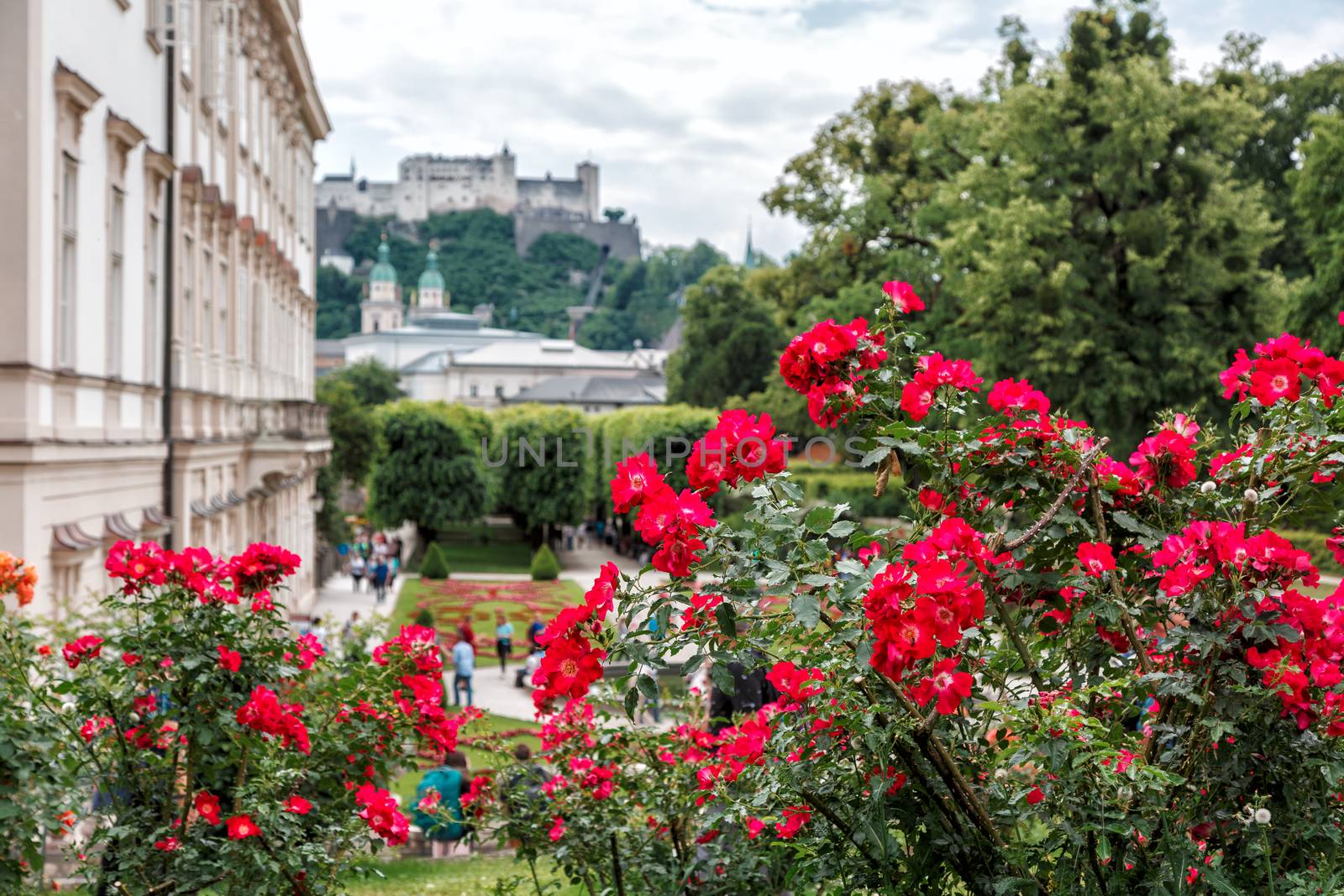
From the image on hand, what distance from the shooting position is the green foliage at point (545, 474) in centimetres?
5609

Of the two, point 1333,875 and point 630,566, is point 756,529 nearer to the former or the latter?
point 1333,875

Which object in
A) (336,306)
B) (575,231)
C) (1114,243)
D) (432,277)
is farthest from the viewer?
(575,231)

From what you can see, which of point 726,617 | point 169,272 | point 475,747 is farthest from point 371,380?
point 726,617

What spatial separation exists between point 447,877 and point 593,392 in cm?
9153

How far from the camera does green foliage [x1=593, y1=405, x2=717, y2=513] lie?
172ft

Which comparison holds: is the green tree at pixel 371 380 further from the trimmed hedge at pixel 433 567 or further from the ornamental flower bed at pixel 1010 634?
the ornamental flower bed at pixel 1010 634

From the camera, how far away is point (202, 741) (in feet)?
17.5

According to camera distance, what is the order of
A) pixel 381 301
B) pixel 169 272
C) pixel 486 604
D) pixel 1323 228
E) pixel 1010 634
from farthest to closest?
pixel 381 301, pixel 486 604, pixel 1323 228, pixel 169 272, pixel 1010 634

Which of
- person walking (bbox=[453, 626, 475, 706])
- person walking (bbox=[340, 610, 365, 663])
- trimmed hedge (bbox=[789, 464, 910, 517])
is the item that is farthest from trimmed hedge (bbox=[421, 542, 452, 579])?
person walking (bbox=[340, 610, 365, 663])

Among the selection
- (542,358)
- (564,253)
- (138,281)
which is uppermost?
(564,253)

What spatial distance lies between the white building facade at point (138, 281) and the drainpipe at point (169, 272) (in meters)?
0.03

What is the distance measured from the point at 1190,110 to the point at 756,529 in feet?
80.3

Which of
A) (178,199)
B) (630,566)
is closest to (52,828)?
(178,199)

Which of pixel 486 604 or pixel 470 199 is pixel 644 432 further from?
pixel 470 199
